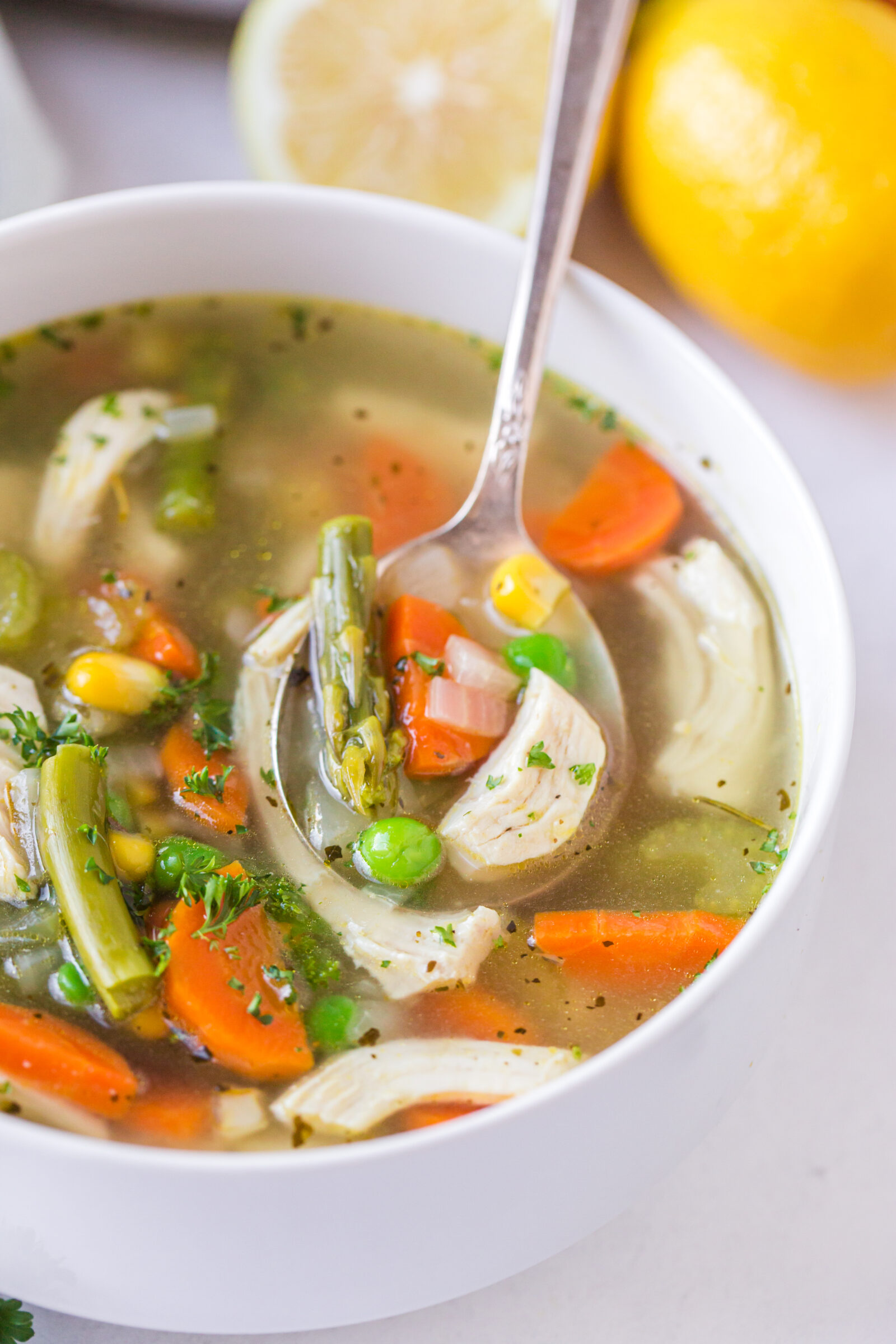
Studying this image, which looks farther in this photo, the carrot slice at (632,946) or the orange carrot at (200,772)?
the orange carrot at (200,772)

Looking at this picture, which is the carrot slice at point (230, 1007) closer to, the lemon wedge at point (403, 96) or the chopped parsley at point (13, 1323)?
the chopped parsley at point (13, 1323)

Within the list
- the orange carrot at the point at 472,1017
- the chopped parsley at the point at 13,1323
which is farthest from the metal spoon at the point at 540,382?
Result: the chopped parsley at the point at 13,1323

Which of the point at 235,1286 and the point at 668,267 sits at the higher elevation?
the point at 668,267

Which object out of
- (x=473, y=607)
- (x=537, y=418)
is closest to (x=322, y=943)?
(x=473, y=607)

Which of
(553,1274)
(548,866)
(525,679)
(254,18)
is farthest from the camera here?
(254,18)

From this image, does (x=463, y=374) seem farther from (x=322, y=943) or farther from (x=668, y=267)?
(x=322, y=943)

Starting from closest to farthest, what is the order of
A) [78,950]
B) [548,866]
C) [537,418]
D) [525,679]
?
[78,950], [548,866], [525,679], [537,418]
